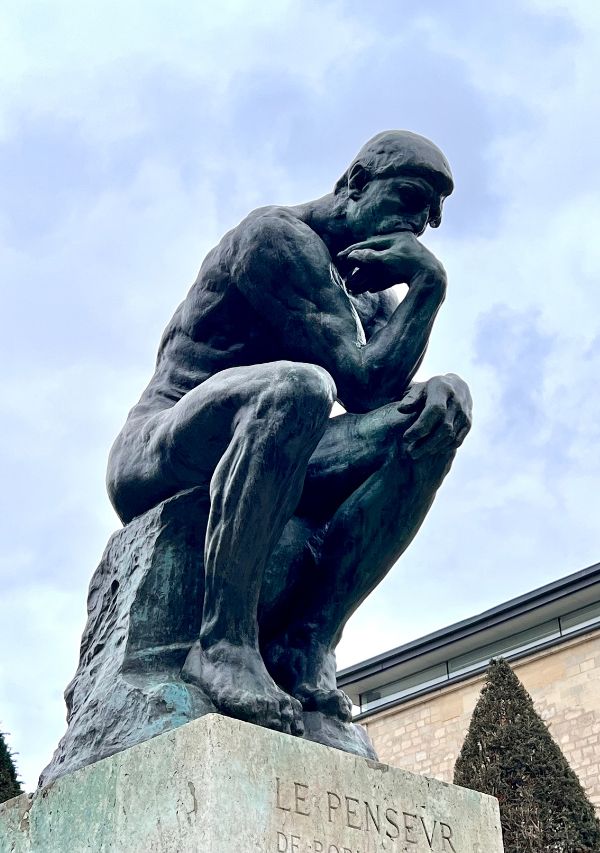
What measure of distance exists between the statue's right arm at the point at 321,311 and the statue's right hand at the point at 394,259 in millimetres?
38

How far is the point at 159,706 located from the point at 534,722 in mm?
13979

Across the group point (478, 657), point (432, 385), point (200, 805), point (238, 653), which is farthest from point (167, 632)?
point (478, 657)

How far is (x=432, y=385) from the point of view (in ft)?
13.1

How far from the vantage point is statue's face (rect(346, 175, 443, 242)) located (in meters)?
4.36

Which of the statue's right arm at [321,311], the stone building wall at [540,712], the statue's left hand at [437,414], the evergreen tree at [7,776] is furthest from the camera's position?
the stone building wall at [540,712]

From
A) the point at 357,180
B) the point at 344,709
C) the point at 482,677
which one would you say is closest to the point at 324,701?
the point at 344,709

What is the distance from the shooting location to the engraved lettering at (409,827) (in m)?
3.35

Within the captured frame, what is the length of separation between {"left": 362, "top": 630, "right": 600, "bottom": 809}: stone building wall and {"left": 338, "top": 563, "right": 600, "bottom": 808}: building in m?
0.02

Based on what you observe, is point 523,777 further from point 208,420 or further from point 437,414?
point 208,420

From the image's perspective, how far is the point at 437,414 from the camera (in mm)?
3936

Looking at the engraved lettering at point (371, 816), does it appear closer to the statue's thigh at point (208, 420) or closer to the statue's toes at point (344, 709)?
the statue's toes at point (344, 709)

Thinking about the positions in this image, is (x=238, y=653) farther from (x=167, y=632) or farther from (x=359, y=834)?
(x=359, y=834)

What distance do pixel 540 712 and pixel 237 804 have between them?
2130 centimetres

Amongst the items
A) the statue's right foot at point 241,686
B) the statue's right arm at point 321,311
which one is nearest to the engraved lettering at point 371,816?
the statue's right foot at point 241,686
